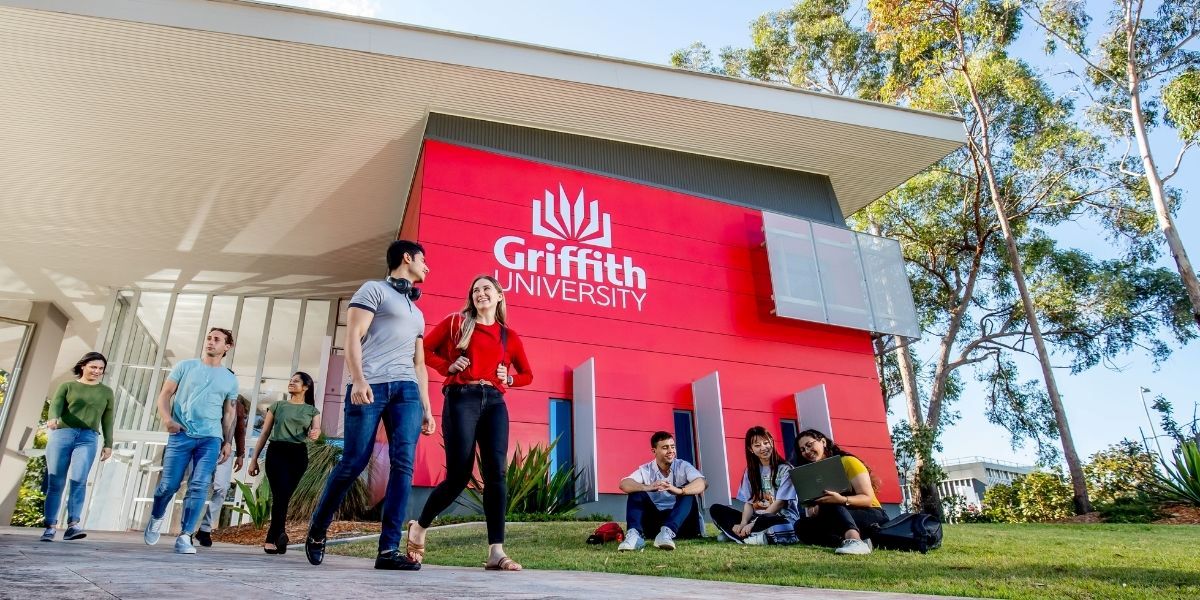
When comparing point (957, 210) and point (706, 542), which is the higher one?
point (957, 210)

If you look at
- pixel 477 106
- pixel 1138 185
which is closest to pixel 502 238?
pixel 477 106

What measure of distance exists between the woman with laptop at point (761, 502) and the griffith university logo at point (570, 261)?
4.55m

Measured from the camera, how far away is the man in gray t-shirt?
3014 mm

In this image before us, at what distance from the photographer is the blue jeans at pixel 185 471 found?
167 inches

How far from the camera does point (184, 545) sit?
3846 mm

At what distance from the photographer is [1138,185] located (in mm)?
16297

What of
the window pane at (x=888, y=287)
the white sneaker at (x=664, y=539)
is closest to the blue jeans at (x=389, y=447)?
the white sneaker at (x=664, y=539)

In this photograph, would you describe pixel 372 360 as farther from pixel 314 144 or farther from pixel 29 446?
pixel 29 446

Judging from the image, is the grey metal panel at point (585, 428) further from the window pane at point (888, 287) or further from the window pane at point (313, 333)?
the window pane at point (313, 333)

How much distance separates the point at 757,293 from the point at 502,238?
3.95m

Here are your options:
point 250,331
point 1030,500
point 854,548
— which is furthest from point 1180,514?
point 250,331

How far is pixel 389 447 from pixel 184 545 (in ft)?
5.49

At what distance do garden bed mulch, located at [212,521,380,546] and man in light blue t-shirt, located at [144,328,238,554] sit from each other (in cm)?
137

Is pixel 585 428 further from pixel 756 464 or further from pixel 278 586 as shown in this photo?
pixel 278 586
